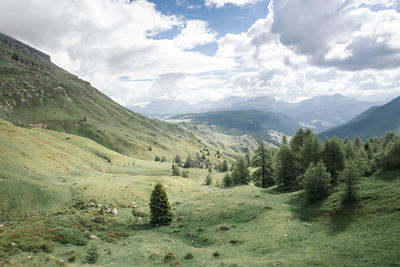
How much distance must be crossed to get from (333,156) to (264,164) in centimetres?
2108

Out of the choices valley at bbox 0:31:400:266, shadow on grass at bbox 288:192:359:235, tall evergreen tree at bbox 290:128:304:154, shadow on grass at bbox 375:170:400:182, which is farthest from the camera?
tall evergreen tree at bbox 290:128:304:154

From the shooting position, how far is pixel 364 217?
100 ft

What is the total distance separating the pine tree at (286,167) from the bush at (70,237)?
52.6m

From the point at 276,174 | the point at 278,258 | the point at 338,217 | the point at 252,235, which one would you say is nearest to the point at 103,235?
the point at 252,235

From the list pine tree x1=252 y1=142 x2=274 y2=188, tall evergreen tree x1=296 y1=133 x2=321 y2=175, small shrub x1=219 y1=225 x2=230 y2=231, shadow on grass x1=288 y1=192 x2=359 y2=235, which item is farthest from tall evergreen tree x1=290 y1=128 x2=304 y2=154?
small shrub x1=219 y1=225 x2=230 y2=231

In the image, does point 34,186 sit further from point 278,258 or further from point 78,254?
point 278,258

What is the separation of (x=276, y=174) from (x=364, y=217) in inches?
1300

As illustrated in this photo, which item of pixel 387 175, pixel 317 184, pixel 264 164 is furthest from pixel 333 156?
pixel 264 164

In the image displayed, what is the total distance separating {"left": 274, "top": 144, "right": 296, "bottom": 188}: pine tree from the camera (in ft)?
203

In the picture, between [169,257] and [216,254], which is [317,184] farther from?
[169,257]

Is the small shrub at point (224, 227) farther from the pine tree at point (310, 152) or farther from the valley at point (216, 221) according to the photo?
the pine tree at point (310, 152)

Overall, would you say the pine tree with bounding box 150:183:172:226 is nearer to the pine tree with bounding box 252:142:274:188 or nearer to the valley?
the valley

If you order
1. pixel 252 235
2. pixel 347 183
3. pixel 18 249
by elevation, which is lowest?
pixel 252 235

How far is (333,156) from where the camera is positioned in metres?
56.5
